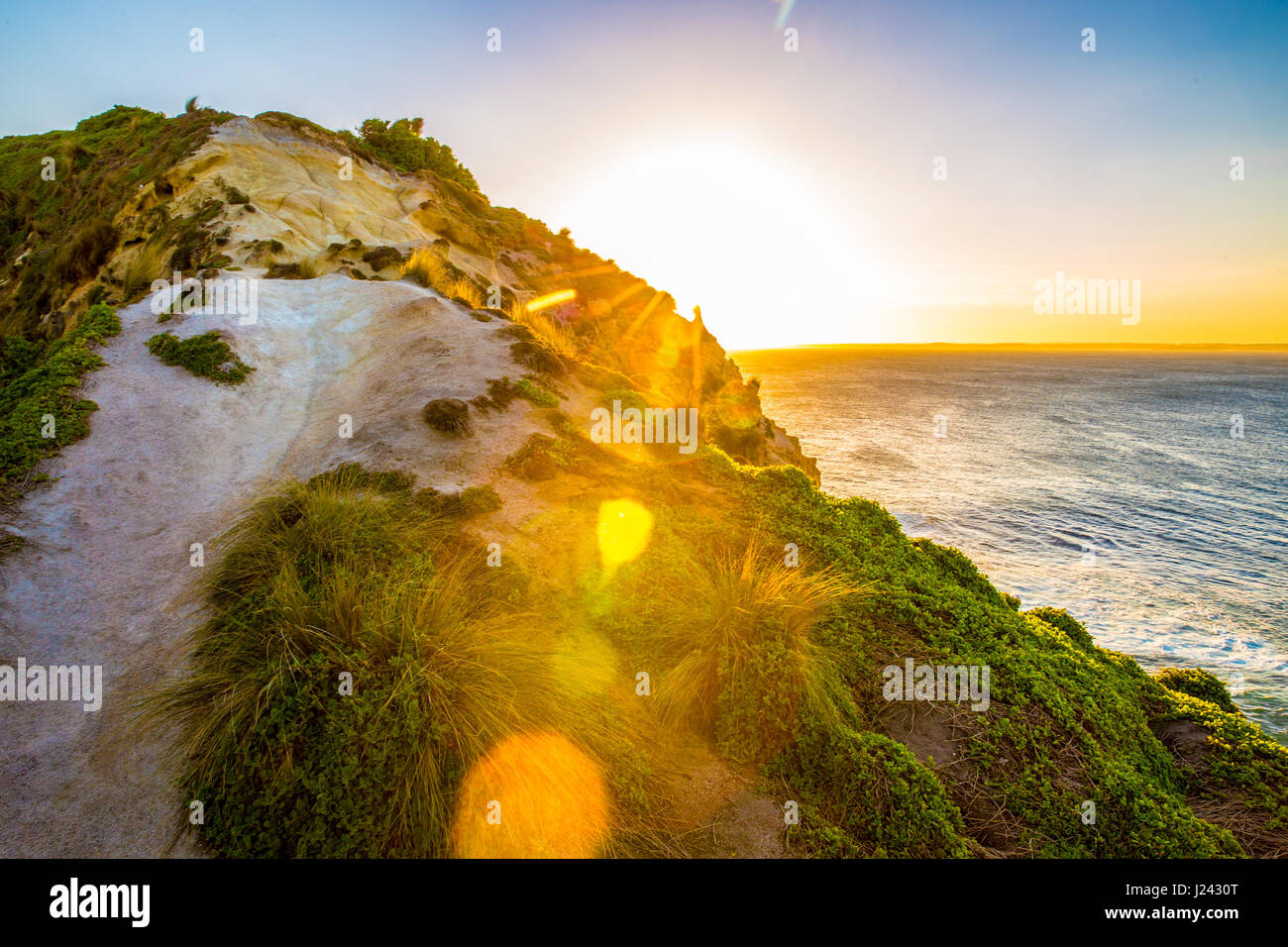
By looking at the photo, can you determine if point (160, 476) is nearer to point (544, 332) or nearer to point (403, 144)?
point (544, 332)

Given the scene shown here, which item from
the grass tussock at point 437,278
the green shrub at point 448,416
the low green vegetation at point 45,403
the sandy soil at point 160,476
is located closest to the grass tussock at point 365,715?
the sandy soil at point 160,476

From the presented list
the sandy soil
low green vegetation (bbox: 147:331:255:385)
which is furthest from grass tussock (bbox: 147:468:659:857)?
low green vegetation (bbox: 147:331:255:385)

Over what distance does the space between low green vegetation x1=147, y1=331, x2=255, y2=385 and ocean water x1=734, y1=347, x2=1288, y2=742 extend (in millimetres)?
23895

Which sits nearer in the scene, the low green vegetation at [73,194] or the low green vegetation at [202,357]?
the low green vegetation at [202,357]

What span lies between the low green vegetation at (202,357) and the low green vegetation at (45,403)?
892 millimetres

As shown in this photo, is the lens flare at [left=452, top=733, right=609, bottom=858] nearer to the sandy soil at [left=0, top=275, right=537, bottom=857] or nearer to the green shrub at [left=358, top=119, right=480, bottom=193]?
the sandy soil at [left=0, top=275, right=537, bottom=857]

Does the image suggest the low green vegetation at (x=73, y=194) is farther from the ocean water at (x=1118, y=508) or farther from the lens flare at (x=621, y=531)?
the ocean water at (x=1118, y=508)

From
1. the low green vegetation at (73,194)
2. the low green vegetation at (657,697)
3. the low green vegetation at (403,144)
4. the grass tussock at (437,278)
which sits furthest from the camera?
the low green vegetation at (403,144)

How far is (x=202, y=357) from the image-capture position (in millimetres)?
10367

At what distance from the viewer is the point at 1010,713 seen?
606 cm

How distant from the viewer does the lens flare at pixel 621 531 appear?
721 cm

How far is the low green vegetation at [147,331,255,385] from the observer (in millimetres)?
10148

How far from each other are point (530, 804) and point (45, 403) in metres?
9.87
